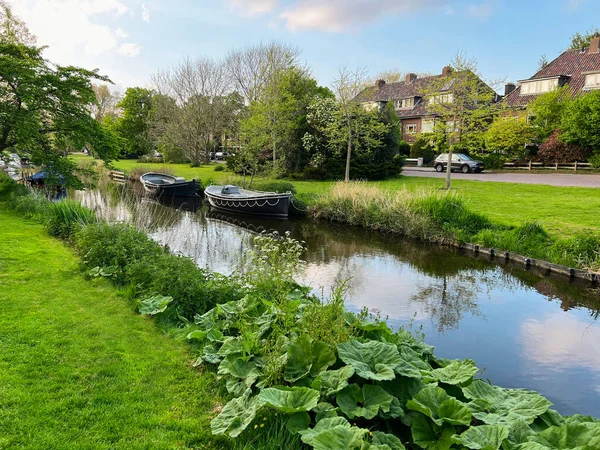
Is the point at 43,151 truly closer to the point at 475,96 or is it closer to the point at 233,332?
the point at 233,332

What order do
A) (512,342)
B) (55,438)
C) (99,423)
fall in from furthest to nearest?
(512,342), (99,423), (55,438)

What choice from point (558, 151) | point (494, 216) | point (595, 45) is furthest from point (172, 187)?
point (595, 45)

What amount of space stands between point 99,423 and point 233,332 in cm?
196

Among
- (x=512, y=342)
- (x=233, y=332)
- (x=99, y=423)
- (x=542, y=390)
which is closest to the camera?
(x=99, y=423)

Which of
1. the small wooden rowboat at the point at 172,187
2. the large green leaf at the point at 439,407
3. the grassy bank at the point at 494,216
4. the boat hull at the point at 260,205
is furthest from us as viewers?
the small wooden rowboat at the point at 172,187

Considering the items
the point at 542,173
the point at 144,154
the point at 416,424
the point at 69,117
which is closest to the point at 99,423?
the point at 416,424

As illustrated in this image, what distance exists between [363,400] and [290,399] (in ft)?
1.89

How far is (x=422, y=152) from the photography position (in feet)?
125

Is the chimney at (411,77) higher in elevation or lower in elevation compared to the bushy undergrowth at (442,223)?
higher

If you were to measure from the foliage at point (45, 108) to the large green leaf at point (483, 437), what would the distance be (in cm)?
1240

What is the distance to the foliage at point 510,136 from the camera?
30766 millimetres

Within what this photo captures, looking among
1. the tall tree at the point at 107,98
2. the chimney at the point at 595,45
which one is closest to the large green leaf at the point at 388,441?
the chimney at the point at 595,45

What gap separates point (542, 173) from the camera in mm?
27766

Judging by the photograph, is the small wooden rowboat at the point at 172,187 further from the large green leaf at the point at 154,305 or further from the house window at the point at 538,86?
the house window at the point at 538,86
